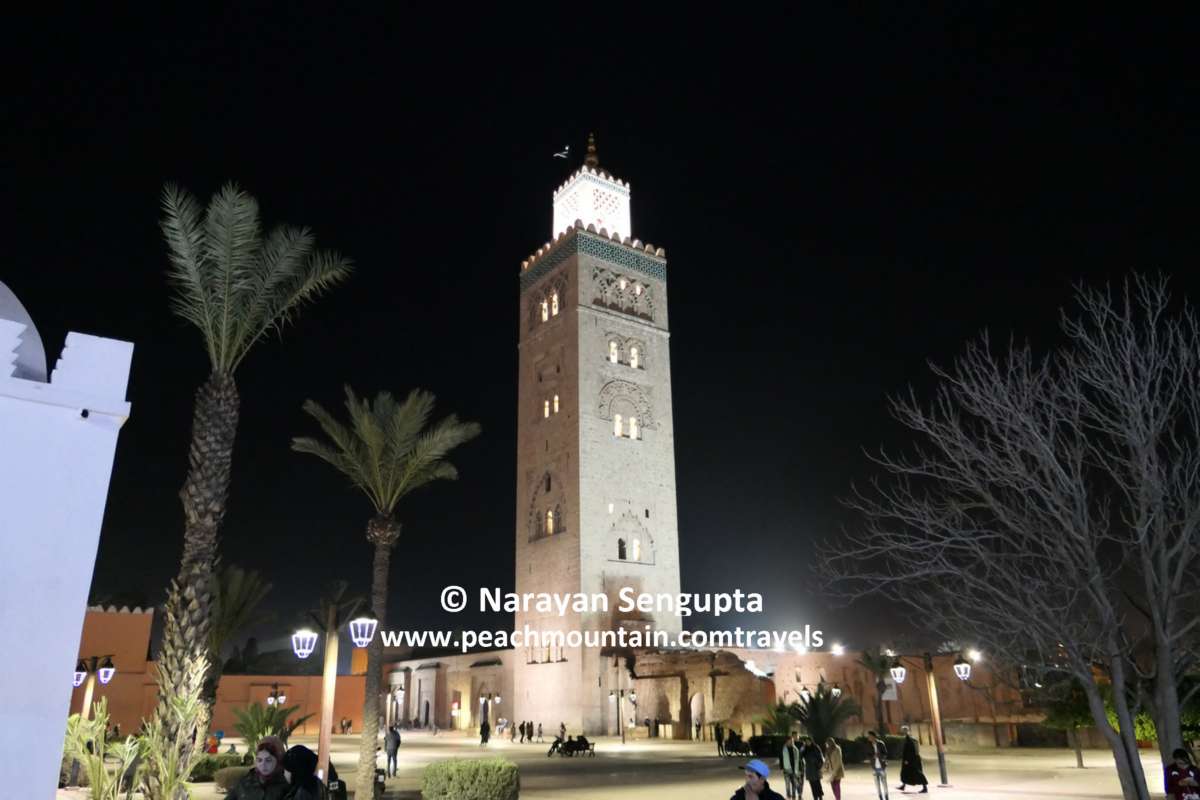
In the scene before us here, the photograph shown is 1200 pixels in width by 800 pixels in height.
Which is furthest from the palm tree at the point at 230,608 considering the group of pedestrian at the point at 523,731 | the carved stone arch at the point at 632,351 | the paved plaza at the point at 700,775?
the carved stone arch at the point at 632,351

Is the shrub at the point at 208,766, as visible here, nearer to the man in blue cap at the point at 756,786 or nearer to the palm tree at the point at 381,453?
the palm tree at the point at 381,453

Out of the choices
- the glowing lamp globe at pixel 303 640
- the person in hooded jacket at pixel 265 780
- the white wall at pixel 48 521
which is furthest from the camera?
the glowing lamp globe at pixel 303 640

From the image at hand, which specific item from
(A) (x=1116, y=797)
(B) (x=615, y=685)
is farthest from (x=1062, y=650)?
(B) (x=615, y=685)

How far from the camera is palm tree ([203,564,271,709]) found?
22.9 metres

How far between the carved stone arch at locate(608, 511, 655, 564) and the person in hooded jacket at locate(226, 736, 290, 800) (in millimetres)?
31194

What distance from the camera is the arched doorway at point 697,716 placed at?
1163 inches

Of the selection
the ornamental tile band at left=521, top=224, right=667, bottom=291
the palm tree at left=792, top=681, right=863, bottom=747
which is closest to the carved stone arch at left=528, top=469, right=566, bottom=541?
the ornamental tile band at left=521, top=224, right=667, bottom=291

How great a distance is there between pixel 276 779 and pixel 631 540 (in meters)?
32.1

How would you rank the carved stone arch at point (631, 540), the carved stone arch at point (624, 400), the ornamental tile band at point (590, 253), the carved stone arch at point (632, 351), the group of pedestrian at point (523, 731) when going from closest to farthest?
the group of pedestrian at point (523, 731) → the carved stone arch at point (631, 540) → the carved stone arch at point (624, 400) → the ornamental tile band at point (590, 253) → the carved stone arch at point (632, 351)

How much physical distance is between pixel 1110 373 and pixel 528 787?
1158cm

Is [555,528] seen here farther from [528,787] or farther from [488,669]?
[528,787]

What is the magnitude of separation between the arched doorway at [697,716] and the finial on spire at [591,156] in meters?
25.0

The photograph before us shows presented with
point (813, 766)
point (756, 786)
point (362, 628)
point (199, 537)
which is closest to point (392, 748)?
point (362, 628)

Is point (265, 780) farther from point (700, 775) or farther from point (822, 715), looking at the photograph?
point (822, 715)
